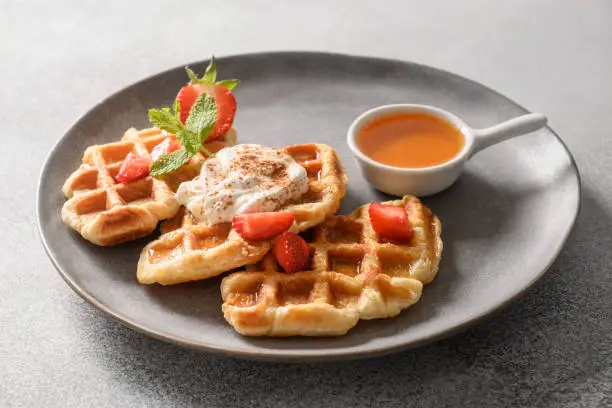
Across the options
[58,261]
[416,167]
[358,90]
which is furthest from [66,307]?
[358,90]

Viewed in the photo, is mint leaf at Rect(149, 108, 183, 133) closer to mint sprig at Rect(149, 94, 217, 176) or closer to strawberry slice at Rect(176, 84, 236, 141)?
mint sprig at Rect(149, 94, 217, 176)

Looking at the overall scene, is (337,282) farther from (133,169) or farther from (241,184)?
(133,169)

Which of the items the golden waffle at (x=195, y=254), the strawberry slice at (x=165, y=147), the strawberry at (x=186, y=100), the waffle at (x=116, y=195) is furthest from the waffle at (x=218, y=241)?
the strawberry at (x=186, y=100)

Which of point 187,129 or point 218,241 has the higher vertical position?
point 187,129

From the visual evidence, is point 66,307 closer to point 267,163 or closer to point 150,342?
point 150,342

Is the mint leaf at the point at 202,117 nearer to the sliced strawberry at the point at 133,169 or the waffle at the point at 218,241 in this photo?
the sliced strawberry at the point at 133,169

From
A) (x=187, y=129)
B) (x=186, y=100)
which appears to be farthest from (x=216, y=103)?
(x=187, y=129)
